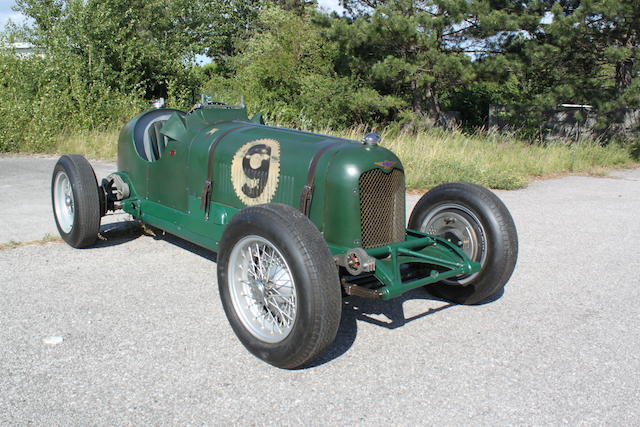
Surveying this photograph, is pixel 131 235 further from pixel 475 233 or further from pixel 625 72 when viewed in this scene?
pixel 625 72

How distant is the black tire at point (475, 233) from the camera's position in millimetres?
4262

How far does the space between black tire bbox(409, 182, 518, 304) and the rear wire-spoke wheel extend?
4.99 feet

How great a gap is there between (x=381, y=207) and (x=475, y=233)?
84cm

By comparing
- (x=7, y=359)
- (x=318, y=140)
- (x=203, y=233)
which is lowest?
(x=7, y=359)

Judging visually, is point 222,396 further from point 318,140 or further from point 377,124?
point 377,124

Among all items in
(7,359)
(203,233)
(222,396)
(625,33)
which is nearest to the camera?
(222,396)

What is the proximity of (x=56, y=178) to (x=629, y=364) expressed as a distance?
5.41 metres

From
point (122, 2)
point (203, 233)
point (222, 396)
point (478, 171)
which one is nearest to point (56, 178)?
point (203, 233)

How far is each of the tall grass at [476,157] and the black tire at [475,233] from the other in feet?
16.7

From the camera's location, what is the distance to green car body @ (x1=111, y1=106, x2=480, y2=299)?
3.93 m

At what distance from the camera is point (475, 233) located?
4.43 m

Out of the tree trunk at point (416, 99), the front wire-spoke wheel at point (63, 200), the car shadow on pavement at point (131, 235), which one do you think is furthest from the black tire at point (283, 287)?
the tree trunk at point (416, 99)

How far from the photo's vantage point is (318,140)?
4.37 metres

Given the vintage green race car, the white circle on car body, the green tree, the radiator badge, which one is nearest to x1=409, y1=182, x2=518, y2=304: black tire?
the vintage green race car
